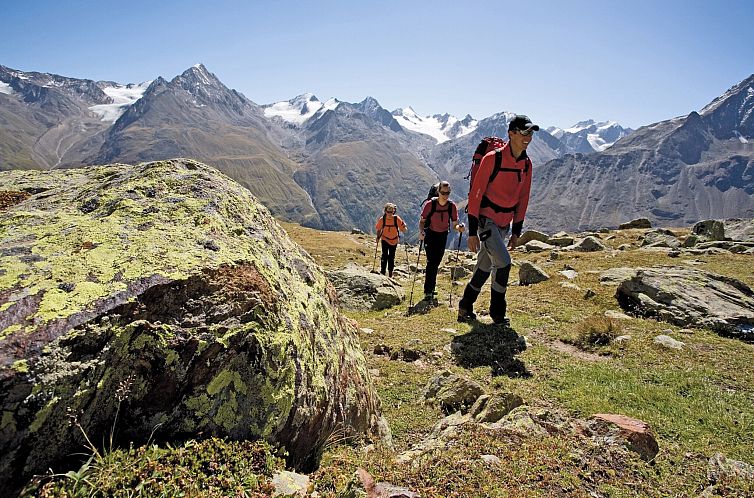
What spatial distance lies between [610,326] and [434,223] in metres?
7.74

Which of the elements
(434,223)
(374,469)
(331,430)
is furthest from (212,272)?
(434,223)

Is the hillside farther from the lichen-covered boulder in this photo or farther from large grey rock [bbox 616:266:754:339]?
large grey rock [bbox 616:266:754:339]

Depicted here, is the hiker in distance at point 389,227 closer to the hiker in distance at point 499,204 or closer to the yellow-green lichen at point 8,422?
the hiker in distance at point 499,204

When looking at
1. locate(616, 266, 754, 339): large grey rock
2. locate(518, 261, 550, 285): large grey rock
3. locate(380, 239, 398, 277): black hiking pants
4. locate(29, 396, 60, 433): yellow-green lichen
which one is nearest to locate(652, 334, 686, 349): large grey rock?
locate(616, 266, 754, 339): large grey rock

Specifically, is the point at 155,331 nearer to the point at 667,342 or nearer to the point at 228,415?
the point at 228,415

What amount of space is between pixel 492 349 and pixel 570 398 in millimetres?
2548

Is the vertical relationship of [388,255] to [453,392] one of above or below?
above

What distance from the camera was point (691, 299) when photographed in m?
11.9

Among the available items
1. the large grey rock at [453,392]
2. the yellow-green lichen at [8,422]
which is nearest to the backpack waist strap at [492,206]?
the large grey rock at [453,392]

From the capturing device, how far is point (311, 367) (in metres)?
4.81

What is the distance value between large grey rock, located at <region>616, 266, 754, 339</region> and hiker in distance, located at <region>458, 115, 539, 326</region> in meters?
4.71

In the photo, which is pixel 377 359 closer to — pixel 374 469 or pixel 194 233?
pixel 374 469

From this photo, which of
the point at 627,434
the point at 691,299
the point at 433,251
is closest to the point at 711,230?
the point at 691,299

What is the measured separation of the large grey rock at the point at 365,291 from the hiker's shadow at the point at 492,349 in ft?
16.7
